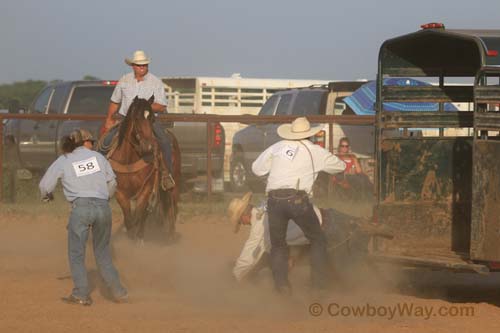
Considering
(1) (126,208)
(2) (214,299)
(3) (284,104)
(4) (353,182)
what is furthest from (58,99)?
(2) (214,299)

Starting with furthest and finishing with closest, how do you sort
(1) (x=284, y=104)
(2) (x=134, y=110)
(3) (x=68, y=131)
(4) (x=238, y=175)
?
(1) (x=284, y=104) < (4) (x=238, y=175) < (3) (x=68, y=131) < (2) (x=134, y=110)

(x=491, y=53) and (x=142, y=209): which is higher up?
(x=491, y=53)

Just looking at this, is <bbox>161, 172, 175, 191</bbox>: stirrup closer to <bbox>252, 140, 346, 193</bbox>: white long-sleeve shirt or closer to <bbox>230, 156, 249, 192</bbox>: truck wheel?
<bbox>252, 140, 346, 193</bbox>: white long-sleeve shirt

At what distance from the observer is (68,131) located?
20.5 m

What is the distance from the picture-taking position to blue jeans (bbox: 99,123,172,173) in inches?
587

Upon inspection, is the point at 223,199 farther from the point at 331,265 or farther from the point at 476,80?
the point at 476,80

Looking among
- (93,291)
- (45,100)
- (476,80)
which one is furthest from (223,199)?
(476,80)

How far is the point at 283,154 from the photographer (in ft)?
35.1

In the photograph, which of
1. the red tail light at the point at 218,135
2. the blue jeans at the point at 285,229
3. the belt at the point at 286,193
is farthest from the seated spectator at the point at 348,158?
the belt at the point at 286,193

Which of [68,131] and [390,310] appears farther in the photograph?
[68,131]

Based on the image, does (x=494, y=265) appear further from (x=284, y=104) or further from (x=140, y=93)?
(x=284, y=104)

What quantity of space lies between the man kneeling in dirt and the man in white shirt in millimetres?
492

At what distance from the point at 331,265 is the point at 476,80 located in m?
2.54

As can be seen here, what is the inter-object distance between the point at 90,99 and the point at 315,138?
476 cm
